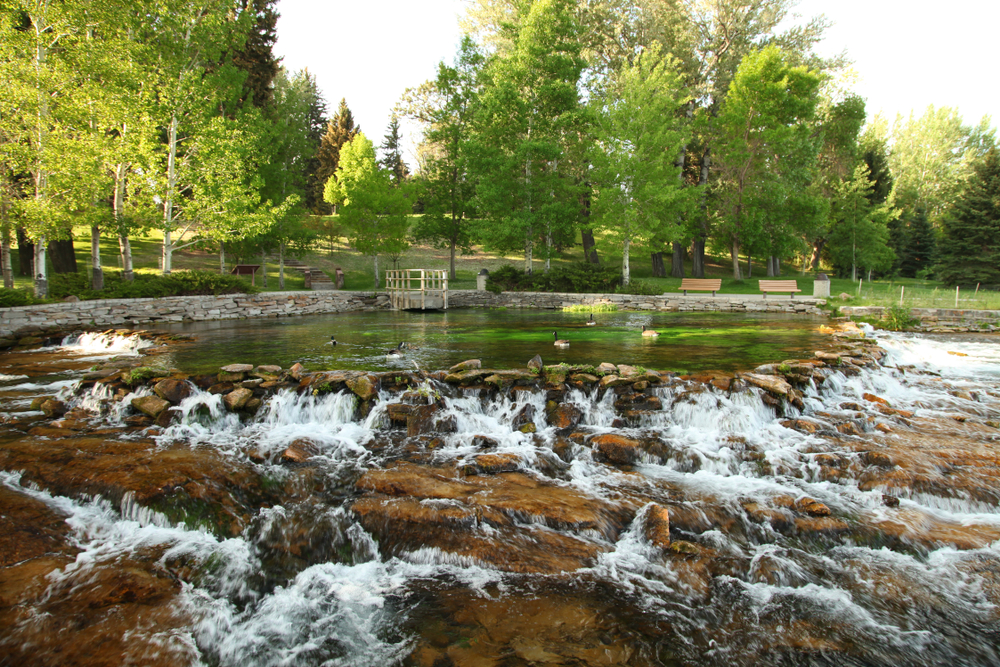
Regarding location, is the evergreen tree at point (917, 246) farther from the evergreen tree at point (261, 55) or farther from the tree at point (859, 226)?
the evergreen tree at point (261, 55)

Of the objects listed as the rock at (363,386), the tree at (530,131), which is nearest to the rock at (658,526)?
the rock at (363,386)

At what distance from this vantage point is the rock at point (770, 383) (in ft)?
26.8

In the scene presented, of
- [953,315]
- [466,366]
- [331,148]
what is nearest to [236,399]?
[466,366]

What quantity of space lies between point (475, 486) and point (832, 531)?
353 centimetres

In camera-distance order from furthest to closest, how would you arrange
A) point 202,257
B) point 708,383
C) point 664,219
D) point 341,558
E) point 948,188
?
point 948,188 < point 202,257 < point 664,219 < point 708,383 < point 341,558

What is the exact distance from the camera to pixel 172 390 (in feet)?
26.7

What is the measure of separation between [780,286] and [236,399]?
802 inches

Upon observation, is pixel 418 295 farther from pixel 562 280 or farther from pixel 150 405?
pixel 150 405

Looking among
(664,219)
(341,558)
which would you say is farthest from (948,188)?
(341,558)

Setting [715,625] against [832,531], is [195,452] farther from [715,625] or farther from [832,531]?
[832,531]

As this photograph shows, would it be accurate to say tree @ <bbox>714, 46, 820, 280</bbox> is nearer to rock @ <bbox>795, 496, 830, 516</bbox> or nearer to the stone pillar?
the stone pillar

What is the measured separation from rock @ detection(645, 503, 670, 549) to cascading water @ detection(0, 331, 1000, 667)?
23 mm

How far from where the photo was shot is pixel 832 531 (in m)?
5.10

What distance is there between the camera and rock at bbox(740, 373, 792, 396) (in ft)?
26.8
